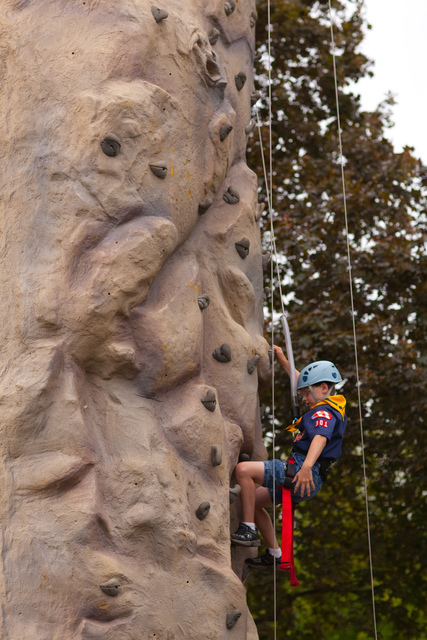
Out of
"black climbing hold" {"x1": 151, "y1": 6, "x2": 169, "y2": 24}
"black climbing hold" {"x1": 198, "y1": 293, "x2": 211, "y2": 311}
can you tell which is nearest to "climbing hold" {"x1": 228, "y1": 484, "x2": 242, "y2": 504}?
"black climbing hold" {"x1": 198, "y1": 293, "x2": 211, "y2": 311}

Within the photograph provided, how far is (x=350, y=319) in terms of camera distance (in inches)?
285

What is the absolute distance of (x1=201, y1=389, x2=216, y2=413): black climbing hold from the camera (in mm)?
4180

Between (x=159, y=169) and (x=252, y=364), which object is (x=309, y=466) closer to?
(x=252, y=364)

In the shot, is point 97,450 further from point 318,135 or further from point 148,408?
point 318,135

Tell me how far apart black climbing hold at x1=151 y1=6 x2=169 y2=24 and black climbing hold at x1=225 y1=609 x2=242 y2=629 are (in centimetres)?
296

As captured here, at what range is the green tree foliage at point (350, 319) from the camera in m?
7.21

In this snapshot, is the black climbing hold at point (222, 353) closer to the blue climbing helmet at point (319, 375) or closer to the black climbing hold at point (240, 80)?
the blue climbing helmet at point (319, 375)

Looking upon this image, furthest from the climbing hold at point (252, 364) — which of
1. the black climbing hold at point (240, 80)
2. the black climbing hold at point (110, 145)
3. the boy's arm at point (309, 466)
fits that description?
the black climbing hold at point (240, 80)

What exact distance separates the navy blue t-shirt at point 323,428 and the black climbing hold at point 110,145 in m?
1.79

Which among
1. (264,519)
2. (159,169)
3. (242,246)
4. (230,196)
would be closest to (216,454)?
(264,519)

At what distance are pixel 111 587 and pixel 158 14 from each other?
2779 mm

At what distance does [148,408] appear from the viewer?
4055 mm

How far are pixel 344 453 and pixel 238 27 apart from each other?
4117 millimetres

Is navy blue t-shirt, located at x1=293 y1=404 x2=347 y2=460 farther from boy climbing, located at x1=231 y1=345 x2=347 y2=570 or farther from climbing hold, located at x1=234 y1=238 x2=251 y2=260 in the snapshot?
climbing hold, located at x1=234 y1=238 x2=251 y2=260
